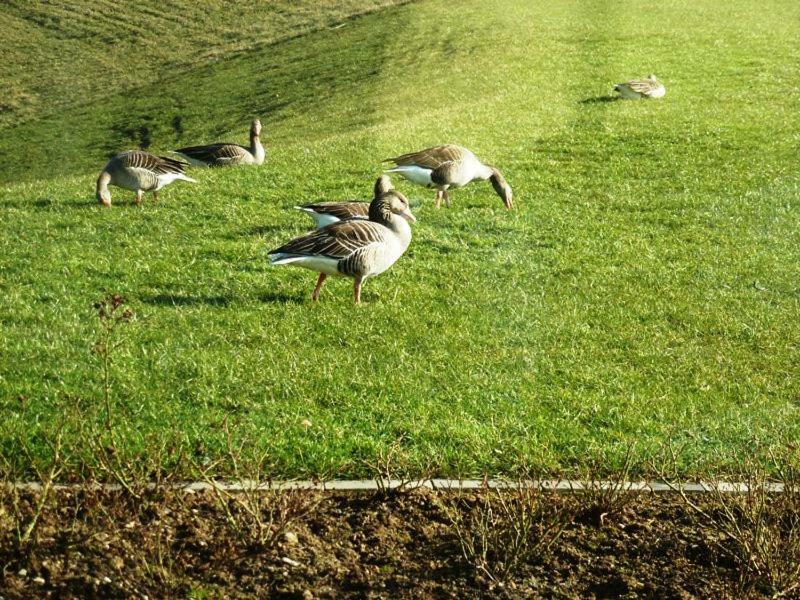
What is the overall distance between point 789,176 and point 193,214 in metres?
11.7

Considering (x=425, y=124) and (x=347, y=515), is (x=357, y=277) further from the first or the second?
(x=425, y=124)

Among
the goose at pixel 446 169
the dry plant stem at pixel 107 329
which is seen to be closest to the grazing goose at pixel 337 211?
the goose at pixel 446 169

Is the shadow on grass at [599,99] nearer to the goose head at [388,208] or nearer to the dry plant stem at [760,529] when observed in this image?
the goose head at [388,208]

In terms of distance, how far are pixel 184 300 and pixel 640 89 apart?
18947mm

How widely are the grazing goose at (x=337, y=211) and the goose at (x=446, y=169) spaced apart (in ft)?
8.64

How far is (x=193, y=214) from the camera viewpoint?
50.5 feet

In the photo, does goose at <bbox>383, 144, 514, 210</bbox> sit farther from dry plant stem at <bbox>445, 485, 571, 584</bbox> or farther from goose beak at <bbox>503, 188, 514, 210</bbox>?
dry plant stem at <bbox>445, 485, 571, 584</bbox>

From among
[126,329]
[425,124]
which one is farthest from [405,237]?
[425,124]

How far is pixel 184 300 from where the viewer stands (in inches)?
436

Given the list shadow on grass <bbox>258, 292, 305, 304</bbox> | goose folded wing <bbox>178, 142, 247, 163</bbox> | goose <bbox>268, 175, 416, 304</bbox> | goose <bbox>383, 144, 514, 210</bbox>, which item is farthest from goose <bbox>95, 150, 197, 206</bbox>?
goose <bbox>268, 175, 416, 304</bbox>

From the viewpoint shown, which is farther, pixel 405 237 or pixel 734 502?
pixel 405 237

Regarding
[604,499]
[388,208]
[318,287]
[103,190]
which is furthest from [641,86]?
[604,499]

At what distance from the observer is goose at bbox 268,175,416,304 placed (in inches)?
396

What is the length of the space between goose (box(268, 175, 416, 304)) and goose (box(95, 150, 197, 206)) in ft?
20.5
